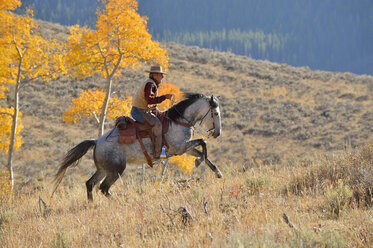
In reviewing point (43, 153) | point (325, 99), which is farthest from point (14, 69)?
point (325, 99)

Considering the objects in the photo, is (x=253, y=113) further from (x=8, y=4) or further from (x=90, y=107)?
(x=8, y=4)

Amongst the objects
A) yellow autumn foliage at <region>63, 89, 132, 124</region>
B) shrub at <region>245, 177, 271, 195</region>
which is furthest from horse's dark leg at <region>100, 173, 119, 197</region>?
yellow autumn foliage at <region>63, 89, 132, 124</region>

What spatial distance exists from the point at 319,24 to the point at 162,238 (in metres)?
203

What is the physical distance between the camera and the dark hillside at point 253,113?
28.1 meters

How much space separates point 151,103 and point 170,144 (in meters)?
1.12

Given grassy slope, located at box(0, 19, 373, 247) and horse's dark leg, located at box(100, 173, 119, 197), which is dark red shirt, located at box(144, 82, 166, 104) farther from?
grassy slope, located at box(0, 19, 373, 247)

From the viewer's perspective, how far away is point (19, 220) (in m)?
6.47

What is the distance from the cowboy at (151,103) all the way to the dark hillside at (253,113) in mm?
12369

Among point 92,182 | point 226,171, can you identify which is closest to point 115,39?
point 92,182

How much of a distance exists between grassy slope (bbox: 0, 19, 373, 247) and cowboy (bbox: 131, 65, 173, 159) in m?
1.31

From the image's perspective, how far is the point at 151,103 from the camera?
7.08 metres

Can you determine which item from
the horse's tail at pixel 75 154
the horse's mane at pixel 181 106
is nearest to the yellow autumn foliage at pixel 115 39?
the horse's mane at pixel 181 106

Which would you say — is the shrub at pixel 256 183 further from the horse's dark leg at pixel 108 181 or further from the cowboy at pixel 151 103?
the horse's dark leg at pixel 108 181

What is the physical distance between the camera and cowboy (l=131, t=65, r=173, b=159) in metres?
7.05
